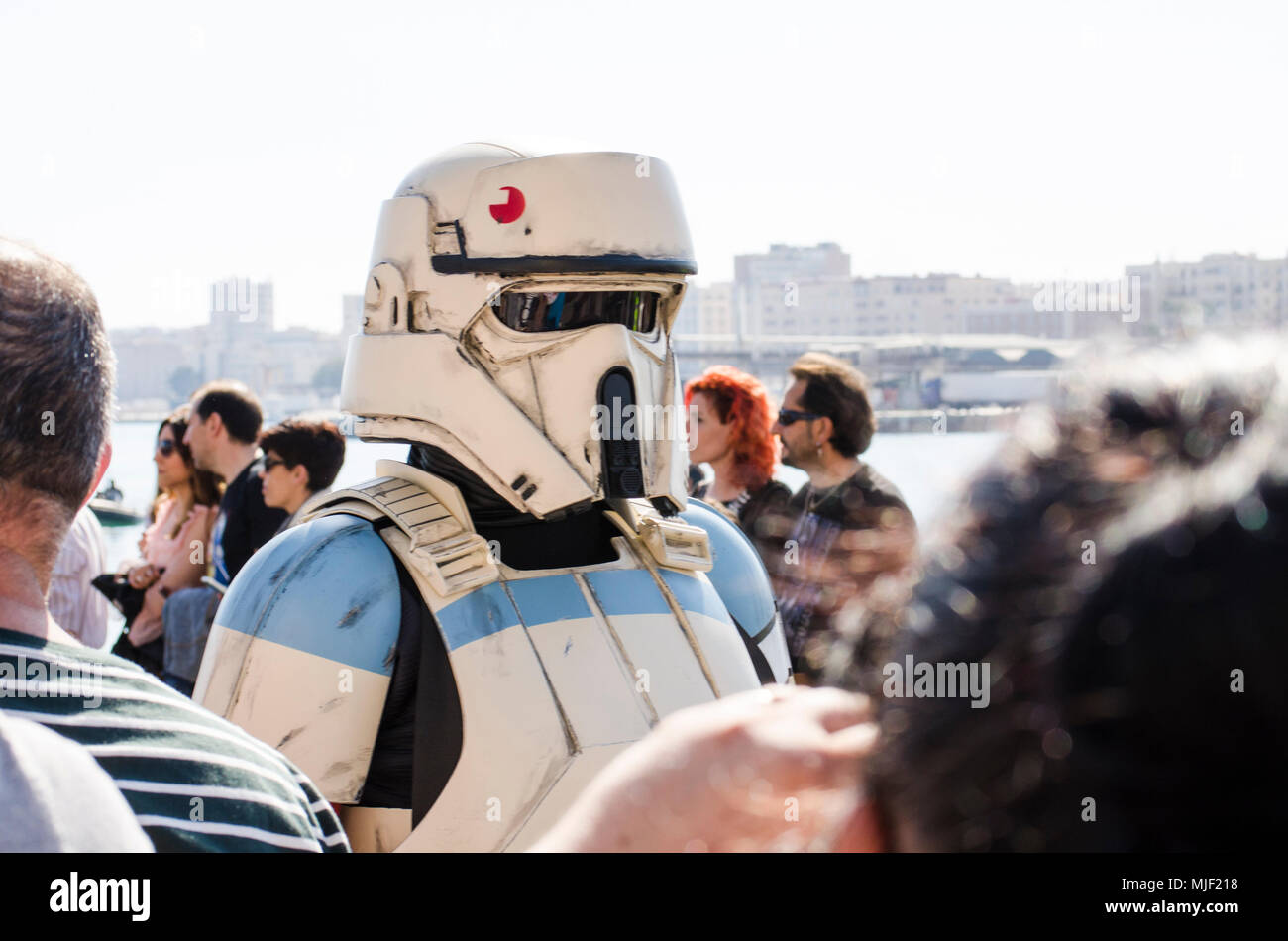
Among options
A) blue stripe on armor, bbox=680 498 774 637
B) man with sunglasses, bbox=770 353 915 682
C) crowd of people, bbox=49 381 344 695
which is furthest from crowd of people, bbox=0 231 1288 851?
crowd of people, bbox=49 381 344 695

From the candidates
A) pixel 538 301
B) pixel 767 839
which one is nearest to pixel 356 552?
pixel 538 301

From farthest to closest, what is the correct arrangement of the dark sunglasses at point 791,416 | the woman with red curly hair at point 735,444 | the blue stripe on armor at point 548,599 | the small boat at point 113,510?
the small boat at point 113,510
the woman with red curly hair at point 735,444
the dark sunglasses at point 791,416
the blue stripe on armor at point 548,599

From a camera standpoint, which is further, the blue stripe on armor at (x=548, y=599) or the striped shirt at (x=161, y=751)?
the blue stripe on armor at (x=548, y=599)

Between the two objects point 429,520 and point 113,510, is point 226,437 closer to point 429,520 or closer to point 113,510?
point 429,520

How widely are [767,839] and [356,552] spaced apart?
183cm

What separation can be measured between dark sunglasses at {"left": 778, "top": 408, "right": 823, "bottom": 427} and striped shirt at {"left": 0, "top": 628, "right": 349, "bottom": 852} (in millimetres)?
3253

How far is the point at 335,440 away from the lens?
480 centimetres

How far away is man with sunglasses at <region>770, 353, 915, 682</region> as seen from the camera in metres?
3.84

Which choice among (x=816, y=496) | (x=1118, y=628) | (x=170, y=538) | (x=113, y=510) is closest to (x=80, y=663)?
(x=1118, y=628)

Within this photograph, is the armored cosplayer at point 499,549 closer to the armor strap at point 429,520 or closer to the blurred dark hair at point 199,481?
the armor strap at point 429,520

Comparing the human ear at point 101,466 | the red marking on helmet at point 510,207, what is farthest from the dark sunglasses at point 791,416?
the human ear at point 101,466

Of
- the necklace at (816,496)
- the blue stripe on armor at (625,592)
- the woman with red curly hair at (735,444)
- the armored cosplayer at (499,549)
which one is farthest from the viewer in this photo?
the woman with red curly hair at (735,444)

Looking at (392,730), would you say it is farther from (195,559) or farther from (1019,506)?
(195,559)

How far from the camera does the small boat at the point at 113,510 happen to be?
11.4 meters
